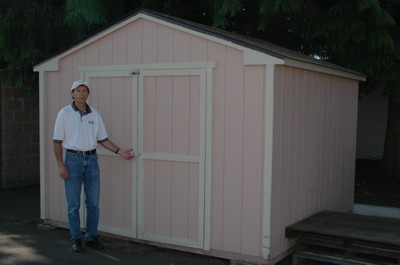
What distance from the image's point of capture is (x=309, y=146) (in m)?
5.71

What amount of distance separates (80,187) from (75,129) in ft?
2.07

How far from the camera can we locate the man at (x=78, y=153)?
17.5 ft

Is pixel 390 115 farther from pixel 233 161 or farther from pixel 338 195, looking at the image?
pixel 233 161

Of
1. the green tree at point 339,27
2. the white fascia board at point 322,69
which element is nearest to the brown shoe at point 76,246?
the white fascia board at point 322,69

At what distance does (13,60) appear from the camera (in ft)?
27.1

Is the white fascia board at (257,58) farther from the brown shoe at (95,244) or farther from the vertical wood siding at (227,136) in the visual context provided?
the brown shoe at (95,244)

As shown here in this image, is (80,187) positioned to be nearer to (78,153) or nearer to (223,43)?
(78,153)

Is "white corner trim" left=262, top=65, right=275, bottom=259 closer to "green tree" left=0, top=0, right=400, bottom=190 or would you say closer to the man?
the man

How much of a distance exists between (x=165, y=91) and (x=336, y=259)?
248 cm

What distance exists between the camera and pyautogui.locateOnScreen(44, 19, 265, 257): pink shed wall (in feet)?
16.4

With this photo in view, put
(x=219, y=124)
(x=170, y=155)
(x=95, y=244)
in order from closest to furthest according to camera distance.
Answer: (x=219, y=124), (x=170, y=155), (x=95, y=244)

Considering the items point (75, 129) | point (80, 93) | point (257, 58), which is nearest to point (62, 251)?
point (75, 129)

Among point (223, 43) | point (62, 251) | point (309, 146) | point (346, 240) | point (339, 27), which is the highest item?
point (339, 27)

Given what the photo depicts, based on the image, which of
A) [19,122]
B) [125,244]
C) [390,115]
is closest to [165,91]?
[125,244]
